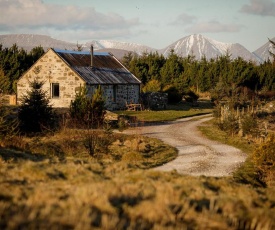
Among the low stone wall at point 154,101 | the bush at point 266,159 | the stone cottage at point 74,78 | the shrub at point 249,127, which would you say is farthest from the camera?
the low stone wall at point 154,101

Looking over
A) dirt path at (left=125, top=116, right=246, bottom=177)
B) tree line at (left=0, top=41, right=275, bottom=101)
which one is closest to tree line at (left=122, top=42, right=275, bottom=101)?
tree line at (left=0, top=41, right=275, bottom=101)

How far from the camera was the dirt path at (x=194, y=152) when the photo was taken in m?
14.6

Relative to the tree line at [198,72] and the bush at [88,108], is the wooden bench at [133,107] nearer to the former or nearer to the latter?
the bush at [88,108]

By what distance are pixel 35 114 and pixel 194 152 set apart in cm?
932

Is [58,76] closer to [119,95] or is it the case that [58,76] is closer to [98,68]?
[98,68]

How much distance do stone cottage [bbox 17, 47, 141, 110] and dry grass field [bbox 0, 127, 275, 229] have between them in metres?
23.8

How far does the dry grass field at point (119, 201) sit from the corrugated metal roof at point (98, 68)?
24232 millimetres

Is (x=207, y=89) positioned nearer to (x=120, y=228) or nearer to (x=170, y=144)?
(x=170, y=144)

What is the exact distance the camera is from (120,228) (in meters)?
5.17

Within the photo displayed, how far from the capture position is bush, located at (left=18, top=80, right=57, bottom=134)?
68.8 ft

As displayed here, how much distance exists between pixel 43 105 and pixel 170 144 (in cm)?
767

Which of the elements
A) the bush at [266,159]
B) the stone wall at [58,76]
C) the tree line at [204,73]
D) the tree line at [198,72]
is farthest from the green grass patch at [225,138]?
the tree line at [204,73]

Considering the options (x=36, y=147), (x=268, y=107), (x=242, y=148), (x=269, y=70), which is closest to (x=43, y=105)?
(x=36, y=147)

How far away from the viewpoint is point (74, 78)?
106ft
